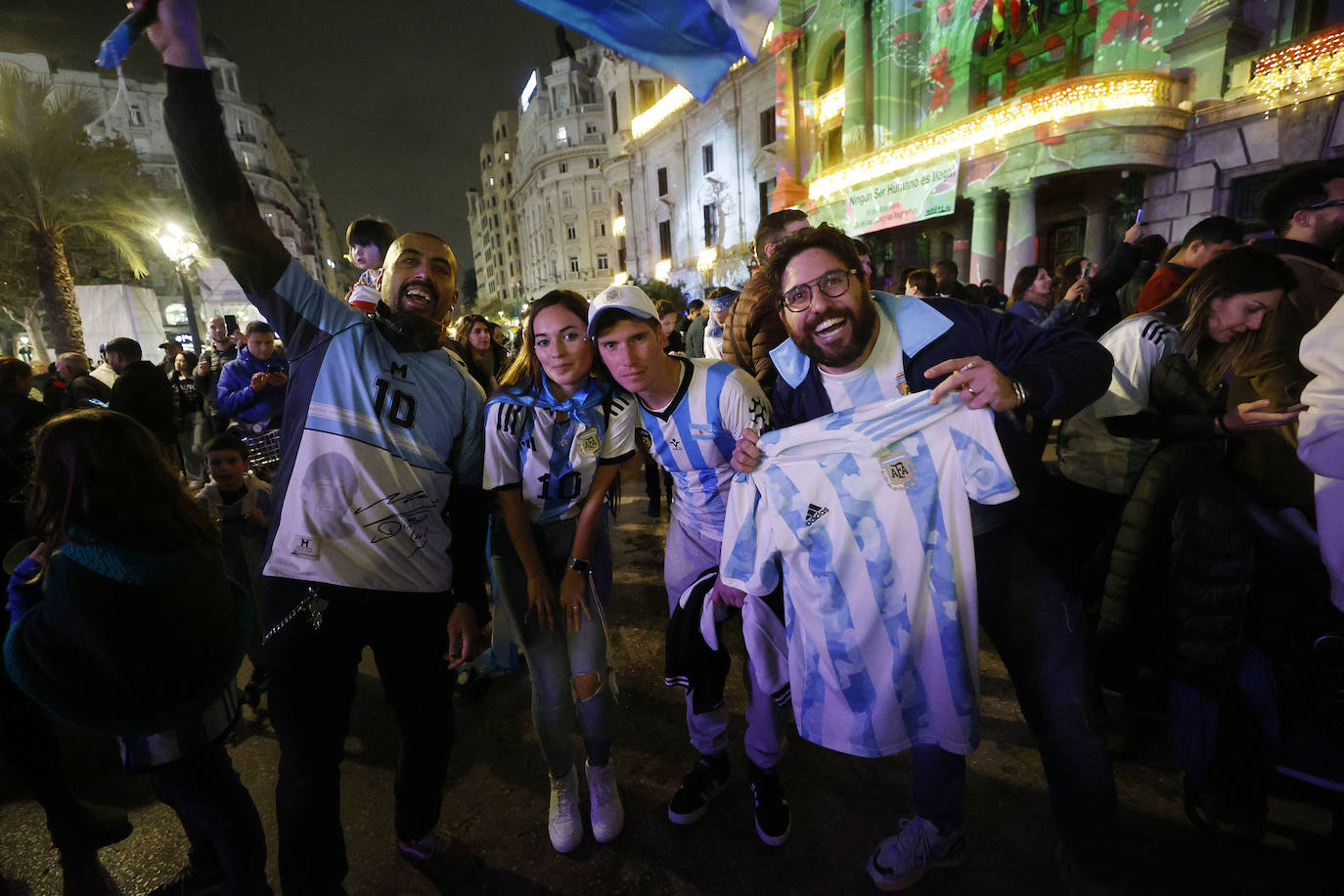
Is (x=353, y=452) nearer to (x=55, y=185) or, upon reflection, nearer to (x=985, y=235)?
(x=985, y=235)

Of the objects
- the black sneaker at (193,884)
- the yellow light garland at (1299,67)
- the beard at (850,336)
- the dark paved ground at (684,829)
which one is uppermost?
the yellow light garland at (1299,67)

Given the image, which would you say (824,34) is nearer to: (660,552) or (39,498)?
(660,552)

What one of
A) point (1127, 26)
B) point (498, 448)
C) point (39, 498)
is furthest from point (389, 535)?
point (1127, 26)

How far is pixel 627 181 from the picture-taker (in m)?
41.7

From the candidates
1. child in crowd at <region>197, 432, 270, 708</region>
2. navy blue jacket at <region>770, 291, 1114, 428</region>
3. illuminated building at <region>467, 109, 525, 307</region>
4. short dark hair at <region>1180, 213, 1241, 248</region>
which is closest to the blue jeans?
navy blue jacket at <region>770, 291, 1114, 428</region>

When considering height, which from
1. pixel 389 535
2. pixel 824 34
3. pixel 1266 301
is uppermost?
pixel 824 34

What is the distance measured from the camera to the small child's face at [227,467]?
3453mm

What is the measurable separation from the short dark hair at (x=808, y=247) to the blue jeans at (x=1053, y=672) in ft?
3.98

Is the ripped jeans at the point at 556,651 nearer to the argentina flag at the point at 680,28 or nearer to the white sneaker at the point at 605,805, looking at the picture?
the white sneaker at the point at 605,805

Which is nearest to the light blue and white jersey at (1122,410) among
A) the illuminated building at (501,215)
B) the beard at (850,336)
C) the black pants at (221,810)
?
the beard at (850,336)

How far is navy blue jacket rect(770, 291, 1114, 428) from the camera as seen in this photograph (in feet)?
6.49

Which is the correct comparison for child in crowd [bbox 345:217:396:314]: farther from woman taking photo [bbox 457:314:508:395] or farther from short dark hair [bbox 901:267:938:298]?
short dark hair [bbox 901:267:938:298]

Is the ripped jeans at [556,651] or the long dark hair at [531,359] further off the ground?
the long dark hair at [531,359]

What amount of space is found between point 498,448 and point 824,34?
83.4 ft
